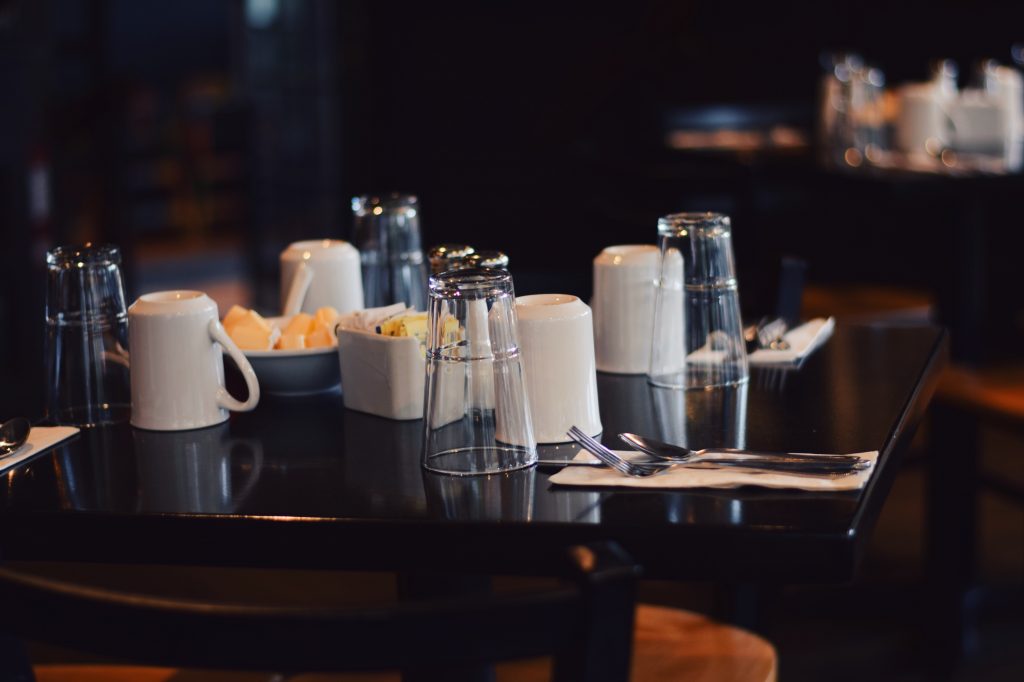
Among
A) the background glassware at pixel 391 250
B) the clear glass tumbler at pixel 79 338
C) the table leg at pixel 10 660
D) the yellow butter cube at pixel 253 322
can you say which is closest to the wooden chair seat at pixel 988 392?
the background glassware at pixel 391 250

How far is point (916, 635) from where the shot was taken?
2.65 m

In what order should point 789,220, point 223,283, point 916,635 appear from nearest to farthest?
point 916,635, point 789,220, point 223,283

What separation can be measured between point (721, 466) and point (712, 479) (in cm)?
4

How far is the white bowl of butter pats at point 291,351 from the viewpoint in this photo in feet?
4.34

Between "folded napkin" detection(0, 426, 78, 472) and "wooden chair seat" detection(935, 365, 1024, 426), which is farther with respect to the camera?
"wooden chair seat" detection(935, 365, 1024, 426)

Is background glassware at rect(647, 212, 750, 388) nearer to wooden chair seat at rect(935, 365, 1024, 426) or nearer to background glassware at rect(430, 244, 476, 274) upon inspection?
background glassware at rect(430, 244, 476, 274)

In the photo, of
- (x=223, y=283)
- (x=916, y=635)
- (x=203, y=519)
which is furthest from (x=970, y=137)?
(x=223, y=283)

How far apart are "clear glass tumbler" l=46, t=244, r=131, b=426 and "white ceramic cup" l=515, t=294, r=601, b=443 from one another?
1.42 feet

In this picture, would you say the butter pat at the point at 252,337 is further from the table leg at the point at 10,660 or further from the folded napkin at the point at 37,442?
the table leg at the point at 10,660

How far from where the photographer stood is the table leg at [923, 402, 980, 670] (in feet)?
8.34

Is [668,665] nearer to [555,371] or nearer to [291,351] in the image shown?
[555,371]

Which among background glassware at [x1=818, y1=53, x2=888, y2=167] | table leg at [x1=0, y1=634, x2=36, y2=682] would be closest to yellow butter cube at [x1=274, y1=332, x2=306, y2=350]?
table leg at [x1=0, y1=634, x2=36, y2=682]

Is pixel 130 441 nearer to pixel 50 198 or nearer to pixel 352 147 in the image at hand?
pixel 50 198

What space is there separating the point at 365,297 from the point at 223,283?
5589mm
